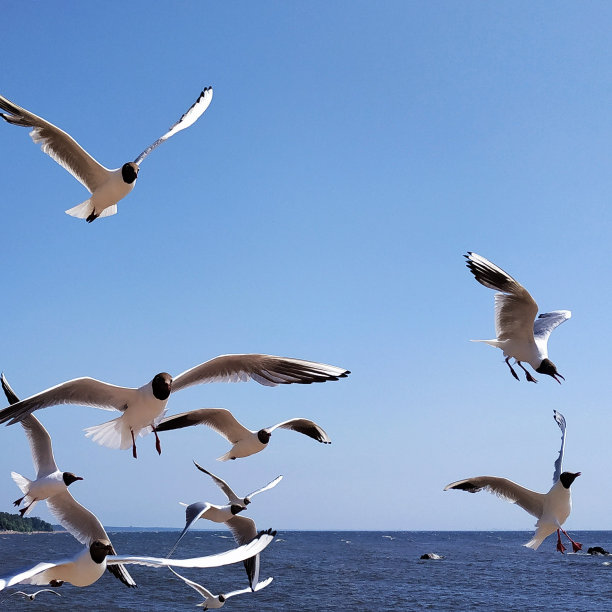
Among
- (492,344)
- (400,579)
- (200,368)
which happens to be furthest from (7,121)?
(400,579)

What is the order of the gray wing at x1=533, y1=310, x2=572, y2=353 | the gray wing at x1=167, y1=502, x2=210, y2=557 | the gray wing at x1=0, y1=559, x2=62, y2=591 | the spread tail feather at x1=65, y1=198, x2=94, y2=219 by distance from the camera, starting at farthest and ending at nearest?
the gray wing at x1=533, y1=310, x2=572, y2=353 < the spread tail feather at x1=65, y1=198, x2=94, y2=219 < the gray wing at x1=167, y1=502, x2=210, y2=557 < the gray wing at x1=0, y1=559, x2=62, y2=591

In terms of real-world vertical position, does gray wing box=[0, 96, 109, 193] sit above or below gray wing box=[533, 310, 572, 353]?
above

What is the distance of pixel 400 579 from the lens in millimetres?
40750

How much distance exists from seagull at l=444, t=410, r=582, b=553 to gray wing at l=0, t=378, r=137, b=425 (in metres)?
4.16

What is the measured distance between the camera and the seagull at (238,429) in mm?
9664

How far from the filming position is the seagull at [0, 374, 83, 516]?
10023 millimetres

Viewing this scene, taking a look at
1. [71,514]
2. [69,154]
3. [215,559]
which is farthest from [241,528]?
[215,559]

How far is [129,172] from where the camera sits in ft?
29.5

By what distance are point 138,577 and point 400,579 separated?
13262mm

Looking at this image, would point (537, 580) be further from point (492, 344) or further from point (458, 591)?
point (492, 344)

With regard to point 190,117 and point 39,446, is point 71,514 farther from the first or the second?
point 190,117

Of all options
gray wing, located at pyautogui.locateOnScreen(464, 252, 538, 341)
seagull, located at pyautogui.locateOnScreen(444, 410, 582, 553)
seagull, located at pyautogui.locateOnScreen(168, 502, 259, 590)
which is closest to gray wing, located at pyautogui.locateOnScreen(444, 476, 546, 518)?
seagull, located at pyautogui.locateOnScreen(444, 410, 582, 553)

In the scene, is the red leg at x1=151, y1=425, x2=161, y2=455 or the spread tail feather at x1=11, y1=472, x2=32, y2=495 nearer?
the red leg at x1=151, y1=425, x2=161, y2=455

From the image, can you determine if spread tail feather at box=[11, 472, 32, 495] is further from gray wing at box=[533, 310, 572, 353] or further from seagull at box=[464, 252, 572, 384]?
gray wing at box=[533, 310, 572, 353]
